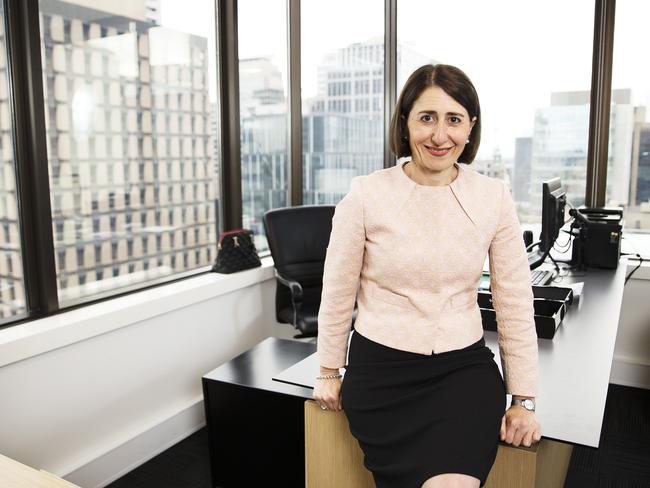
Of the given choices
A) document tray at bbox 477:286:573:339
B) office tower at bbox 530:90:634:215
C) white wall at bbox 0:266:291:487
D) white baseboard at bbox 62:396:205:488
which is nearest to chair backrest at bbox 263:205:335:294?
white wall at bbox 0:266:291:487

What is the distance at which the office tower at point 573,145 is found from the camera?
132 inches

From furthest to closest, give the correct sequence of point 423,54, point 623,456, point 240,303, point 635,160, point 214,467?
1. point 423,54
2. point 635,160
3. point 240,303
4. point 623,456
5. point 214,467

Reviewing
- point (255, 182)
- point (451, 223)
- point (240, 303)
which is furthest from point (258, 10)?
point (451, 223)

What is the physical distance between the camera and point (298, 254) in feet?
9.77

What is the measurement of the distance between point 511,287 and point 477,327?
0.40 feet

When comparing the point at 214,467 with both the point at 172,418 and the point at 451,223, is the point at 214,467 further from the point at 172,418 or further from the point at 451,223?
the point at 451,223

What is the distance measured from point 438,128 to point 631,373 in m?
2.42

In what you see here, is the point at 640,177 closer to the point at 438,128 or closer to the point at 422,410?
the point at 438,128

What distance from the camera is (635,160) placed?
3.35 metres

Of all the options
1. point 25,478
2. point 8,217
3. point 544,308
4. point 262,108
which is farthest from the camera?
point 262,108

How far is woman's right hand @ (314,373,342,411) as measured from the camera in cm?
138

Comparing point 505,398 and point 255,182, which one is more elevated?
point 255,182

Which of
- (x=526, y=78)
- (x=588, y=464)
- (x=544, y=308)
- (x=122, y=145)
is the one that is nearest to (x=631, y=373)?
(x=588, y=464)

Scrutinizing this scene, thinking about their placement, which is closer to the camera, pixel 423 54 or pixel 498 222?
pixel 498 222
